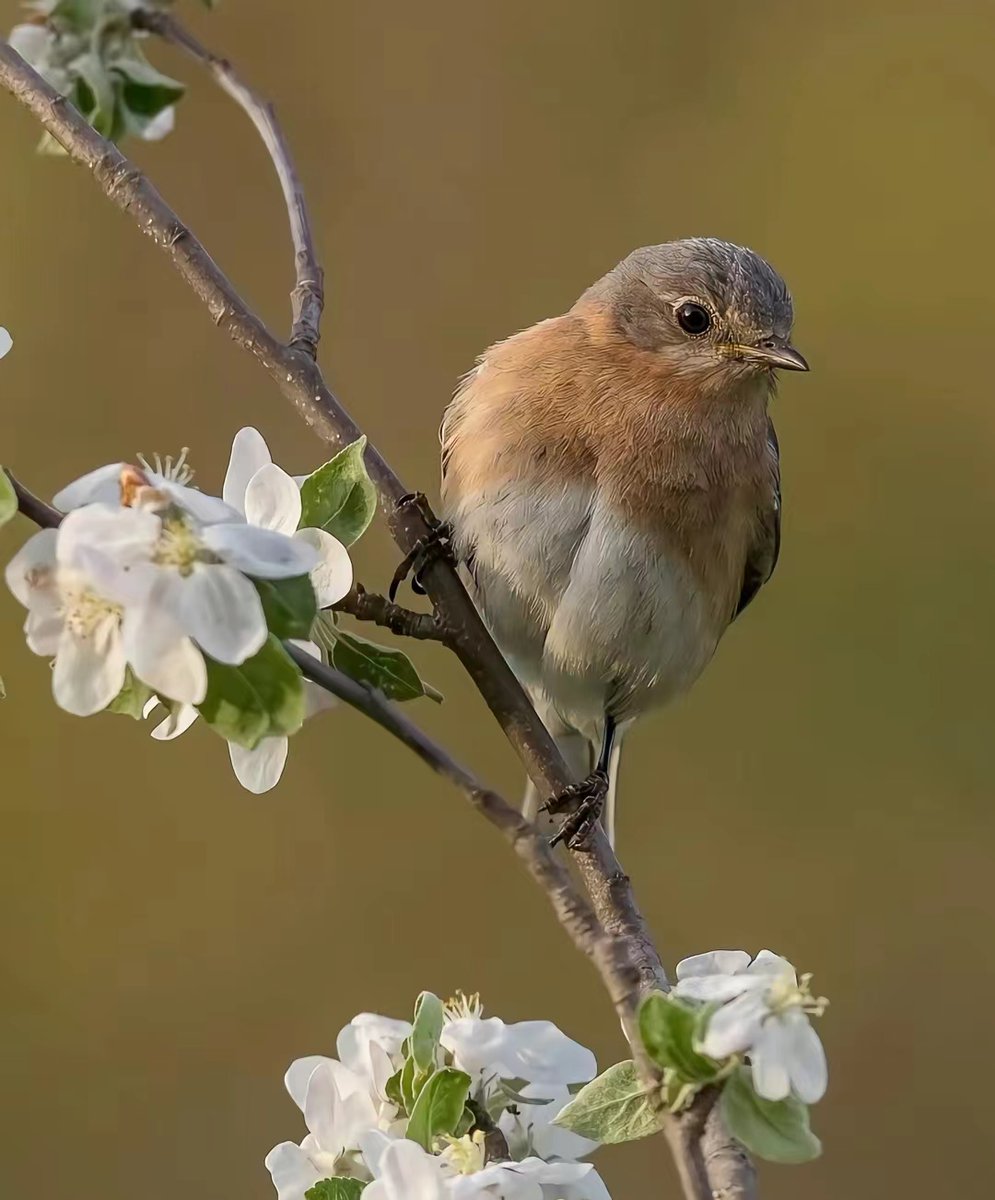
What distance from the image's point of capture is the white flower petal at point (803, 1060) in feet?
2.58

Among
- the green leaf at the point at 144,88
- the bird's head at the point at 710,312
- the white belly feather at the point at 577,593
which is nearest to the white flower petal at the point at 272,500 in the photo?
the green leaf at the point at 144,88

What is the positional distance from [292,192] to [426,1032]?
982 mm

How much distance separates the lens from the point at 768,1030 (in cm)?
79

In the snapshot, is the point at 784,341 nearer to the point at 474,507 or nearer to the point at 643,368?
the point at 643,368

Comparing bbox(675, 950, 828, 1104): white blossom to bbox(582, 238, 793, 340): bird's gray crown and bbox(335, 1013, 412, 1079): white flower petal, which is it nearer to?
bbox(335, 1013, 412, 1079): white flower petal

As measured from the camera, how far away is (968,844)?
137 inches

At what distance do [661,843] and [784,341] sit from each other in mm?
1556

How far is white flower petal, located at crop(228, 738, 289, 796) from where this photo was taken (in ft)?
3.02

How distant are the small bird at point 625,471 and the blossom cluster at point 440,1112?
95 cm

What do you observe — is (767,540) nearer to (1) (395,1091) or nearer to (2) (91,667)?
(1) (395,1091)

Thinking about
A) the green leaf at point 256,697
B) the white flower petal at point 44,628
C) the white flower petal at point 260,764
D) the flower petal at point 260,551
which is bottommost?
the green leaf at point 256,697

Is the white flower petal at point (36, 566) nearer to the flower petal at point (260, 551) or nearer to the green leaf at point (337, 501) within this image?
the flower petal at point (260, 551)

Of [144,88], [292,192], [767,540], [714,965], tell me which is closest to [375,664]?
[714,965]

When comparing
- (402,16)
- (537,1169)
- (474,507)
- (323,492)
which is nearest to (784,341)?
(474,507)
